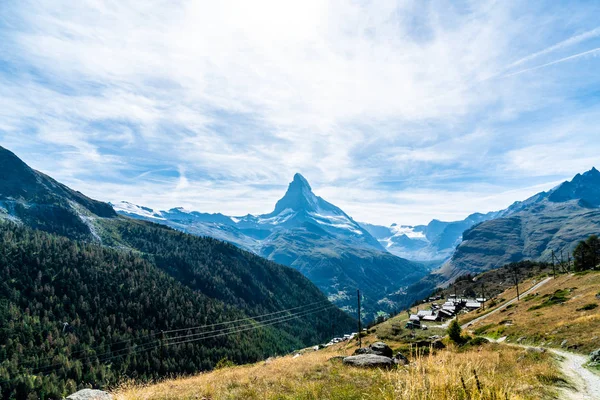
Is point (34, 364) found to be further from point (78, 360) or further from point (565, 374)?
point (565, 374)

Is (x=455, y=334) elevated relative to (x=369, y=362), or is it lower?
lower

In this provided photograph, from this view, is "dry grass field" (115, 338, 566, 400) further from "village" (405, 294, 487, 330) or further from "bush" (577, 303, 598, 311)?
"village" (405, 294, 487, 330)

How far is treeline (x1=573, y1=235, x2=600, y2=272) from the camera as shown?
115 meters

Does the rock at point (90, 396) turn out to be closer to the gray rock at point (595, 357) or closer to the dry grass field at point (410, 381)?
the dry grass field at point (410, 381)

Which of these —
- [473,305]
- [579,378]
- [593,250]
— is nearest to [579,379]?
[579,378]

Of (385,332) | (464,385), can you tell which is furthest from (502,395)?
(385,332)

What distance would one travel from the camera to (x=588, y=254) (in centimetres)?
11656

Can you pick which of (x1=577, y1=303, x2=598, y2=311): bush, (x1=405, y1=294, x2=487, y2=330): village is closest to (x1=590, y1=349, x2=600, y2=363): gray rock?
(x1=577, y1=303, x2=598, y2=311): bush

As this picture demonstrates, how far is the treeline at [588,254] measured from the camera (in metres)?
115

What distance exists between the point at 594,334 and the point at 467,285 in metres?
181

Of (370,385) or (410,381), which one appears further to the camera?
(370,385)

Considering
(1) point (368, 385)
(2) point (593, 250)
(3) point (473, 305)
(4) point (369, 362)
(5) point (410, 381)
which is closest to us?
(5) point (410, 381)

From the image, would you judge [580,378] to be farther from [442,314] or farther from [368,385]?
[442,314]

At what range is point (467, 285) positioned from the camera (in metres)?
192
